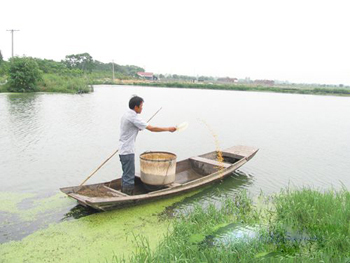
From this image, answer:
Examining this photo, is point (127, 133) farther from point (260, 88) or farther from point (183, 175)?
point (260, 88)

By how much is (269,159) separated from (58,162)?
5704 millimetres

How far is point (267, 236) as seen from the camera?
11.2 ft

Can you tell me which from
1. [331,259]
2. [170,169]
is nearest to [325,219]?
[331,259]

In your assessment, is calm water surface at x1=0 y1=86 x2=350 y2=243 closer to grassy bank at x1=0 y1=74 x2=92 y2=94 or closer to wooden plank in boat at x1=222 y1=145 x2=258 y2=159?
wooden plank in boat at x1=222 y1=145 x2=258 y2=159

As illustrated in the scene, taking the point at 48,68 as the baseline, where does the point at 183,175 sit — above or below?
below

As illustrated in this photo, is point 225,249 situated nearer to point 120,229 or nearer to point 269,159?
point 120,229

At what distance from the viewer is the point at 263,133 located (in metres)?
13.0

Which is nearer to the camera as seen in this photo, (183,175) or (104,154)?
(183,175)

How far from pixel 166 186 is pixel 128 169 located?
0.70 meters

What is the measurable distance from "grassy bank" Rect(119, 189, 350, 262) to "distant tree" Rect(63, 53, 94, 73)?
6160 centimetres

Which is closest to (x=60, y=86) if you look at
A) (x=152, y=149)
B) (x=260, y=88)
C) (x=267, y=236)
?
(x=152, y=149)

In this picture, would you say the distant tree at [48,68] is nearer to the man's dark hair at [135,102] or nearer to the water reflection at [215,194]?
the water reflection at [215,194]

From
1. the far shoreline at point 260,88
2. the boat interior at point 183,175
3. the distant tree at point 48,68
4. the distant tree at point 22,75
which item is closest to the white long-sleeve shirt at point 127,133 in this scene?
the boat interior at point 183,175

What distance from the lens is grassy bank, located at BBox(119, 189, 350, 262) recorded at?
2844mm
